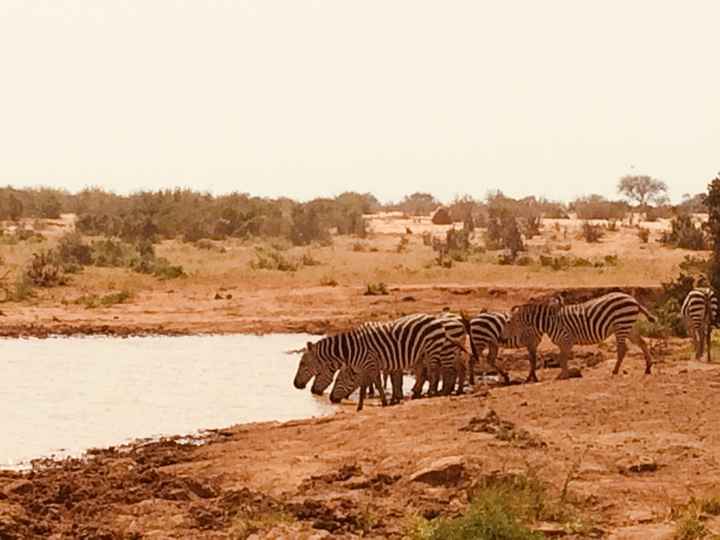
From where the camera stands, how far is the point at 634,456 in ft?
36.4

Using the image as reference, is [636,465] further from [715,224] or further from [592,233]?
[592,233]

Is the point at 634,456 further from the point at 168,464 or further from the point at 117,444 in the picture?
the point at 117,444

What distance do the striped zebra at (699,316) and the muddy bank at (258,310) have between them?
883 centimetres

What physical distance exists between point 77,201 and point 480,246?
21776 millimetres

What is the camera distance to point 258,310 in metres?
29.1

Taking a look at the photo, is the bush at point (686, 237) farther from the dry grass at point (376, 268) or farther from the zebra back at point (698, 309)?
the zebra back at point (698, 309)

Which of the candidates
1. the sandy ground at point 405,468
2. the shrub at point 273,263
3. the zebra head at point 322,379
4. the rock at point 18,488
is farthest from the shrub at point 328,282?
the rock at point 18,488

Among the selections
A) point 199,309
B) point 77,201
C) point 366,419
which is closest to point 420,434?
point 366,419

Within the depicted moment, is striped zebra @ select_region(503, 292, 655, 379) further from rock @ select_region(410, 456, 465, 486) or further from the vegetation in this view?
the vegetation

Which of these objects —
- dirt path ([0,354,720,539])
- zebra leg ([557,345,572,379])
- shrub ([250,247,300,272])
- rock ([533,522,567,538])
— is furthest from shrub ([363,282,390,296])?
rock ([533,522,567,538])

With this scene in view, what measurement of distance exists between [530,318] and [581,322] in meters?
0.74

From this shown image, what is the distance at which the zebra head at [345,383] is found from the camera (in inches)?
655

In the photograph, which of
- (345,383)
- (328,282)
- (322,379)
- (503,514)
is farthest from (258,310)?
(503,514)

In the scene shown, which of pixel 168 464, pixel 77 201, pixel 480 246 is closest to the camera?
pixel 168 464
